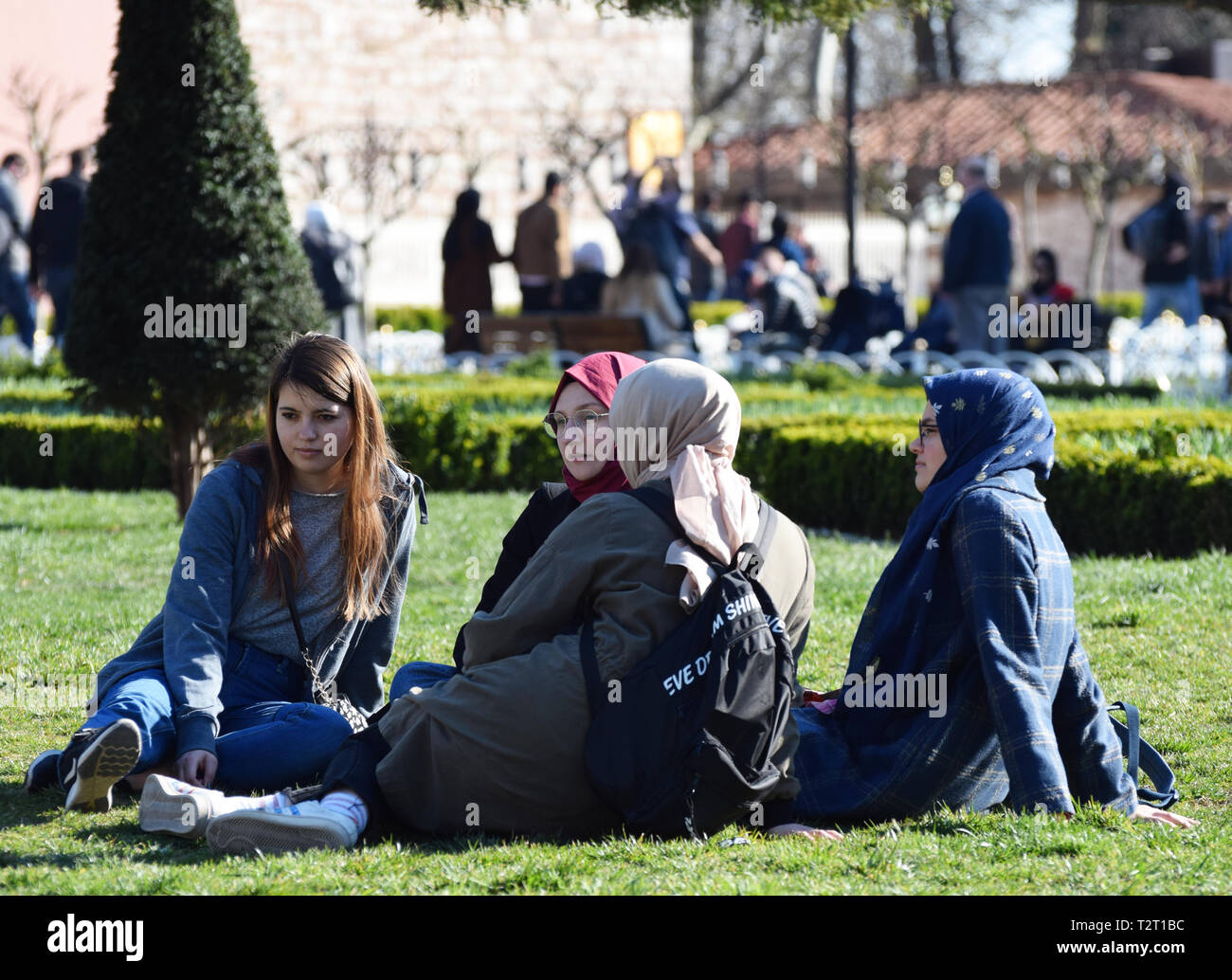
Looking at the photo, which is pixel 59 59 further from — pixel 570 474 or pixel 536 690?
pixel 536 690

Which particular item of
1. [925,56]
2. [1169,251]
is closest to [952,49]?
[925,56]

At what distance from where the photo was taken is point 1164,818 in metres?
4.01

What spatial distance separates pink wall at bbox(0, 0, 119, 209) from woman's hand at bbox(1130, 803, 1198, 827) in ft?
71.6

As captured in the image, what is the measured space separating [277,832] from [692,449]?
1.27 m

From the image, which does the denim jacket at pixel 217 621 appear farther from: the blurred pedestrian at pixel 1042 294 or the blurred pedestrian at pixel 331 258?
the blurred pedestrian at pixel 1042 294

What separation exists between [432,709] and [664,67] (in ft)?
98.7

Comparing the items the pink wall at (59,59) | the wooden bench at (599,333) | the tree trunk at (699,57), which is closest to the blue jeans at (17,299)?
the wooden bench at (599,333)

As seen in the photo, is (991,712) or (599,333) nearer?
(991,712)

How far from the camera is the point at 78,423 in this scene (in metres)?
10.4

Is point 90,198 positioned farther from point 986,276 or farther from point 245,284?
point 986,276

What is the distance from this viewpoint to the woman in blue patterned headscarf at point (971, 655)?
383 centimetres

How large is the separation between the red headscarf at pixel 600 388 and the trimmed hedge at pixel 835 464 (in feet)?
13.6

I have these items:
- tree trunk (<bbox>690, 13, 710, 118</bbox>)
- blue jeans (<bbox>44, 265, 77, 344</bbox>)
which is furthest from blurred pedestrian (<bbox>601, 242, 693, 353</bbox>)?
tree trunk (<bbox>690, 13, 710, 118</bbox>)
